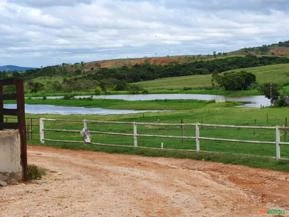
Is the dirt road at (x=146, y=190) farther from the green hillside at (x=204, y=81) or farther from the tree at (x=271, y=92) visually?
the green hillside at (x=204, y=81)

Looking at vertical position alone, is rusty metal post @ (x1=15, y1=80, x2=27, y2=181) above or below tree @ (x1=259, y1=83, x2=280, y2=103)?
above

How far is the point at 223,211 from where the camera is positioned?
9891 mm

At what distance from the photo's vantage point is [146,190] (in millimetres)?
11648

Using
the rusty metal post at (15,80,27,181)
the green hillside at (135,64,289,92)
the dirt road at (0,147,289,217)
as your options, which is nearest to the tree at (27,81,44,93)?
the green hillside at (135,64,289,92)

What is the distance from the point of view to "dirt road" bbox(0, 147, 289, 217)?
986 centimetres

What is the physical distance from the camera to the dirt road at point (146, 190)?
9.86 metres

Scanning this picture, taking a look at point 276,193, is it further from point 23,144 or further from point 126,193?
point 23,144

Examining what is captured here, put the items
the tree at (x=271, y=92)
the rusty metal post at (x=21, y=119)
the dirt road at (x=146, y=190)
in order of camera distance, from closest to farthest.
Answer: the dirt road at (x=146, y=190) < the rusty metal post at (x=21, y=119) < the tree at (x=271, y=92)

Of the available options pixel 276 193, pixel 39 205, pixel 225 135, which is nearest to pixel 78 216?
pixel 39 205

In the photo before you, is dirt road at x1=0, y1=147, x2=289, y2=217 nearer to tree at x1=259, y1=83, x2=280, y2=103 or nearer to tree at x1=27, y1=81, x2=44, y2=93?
tree at x1=259, y1=83, x2=280, y2=103

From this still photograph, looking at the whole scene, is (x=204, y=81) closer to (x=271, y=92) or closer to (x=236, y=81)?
(x=236, y=81)

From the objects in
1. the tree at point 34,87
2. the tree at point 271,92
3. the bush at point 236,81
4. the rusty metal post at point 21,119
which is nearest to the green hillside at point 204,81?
the bush at point 236,81

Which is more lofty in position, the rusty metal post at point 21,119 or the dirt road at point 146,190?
the rusty metal post at point 21,119

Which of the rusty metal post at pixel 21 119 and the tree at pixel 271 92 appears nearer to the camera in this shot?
the rusty metal post at pixel 21 119
